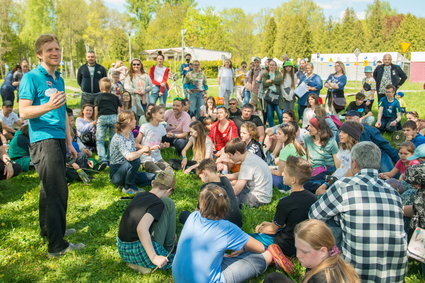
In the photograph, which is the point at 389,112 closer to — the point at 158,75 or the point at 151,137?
the point at 151,137

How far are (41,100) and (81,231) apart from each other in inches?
71.0

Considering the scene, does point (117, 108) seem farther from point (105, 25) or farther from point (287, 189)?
point (105, 25)

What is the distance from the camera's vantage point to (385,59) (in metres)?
10.3

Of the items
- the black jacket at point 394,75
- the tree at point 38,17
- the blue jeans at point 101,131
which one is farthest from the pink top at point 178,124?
the tree at point 38,17

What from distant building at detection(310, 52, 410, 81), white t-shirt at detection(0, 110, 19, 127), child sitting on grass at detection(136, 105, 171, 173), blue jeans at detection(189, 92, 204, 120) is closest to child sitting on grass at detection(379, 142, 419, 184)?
child sitting on grass at detection(136, 105, 171, 173)

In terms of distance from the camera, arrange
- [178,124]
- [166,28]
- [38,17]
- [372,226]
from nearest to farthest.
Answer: [372,226]
[178,124]
[38,17]
[166,28]

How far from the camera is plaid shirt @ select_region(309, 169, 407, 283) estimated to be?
2.73m

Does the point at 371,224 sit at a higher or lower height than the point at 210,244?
higher

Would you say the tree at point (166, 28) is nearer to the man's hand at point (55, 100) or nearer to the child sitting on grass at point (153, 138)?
the child sitting on grass at point (153, 138)

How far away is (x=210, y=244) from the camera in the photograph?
2797mm

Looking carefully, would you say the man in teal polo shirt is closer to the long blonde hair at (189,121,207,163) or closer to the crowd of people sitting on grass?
the crowd of people sitting on grass

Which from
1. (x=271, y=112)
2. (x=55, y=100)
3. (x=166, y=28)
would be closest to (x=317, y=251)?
(x=55, y=100)

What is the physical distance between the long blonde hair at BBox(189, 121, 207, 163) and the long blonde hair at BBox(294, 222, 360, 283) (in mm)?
4284

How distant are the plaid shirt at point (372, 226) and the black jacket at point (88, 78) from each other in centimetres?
665
